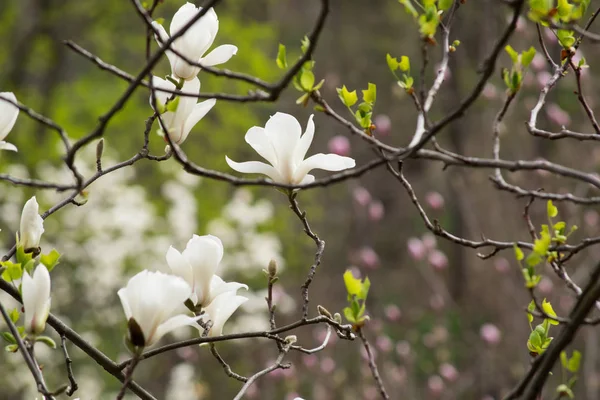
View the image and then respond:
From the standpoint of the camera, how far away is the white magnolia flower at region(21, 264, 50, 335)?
90 cm

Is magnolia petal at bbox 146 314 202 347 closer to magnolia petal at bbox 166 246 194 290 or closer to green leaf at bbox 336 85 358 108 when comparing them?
magnolia petal at bbox 166 246 194 290

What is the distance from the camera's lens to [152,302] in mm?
854

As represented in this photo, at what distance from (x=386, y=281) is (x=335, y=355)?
2595 mm

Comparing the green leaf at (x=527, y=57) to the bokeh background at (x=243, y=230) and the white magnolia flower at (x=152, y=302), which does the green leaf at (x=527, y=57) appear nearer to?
the white magnolia flower at (x=152, y=302)

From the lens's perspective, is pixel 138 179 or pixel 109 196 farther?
pixel 138 179

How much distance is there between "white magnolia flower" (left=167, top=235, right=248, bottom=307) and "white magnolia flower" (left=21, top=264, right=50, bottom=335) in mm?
186

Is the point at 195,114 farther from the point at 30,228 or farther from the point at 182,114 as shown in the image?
the point at 30,228

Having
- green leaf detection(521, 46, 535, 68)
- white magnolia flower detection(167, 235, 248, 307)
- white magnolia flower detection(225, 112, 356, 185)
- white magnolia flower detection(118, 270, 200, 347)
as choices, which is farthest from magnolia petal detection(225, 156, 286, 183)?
green leaf detection(521, 46, 535, 68)

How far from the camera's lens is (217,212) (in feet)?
17.2

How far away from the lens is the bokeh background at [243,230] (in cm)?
433

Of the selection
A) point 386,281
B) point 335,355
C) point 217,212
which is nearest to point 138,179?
point 217,212

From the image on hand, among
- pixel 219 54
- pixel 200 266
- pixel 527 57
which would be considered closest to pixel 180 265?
pixel 200 266

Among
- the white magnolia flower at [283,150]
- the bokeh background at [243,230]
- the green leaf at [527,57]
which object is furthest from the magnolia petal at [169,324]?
the bokeh background at [243,230]

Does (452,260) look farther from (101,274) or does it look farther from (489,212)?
(101,274)
